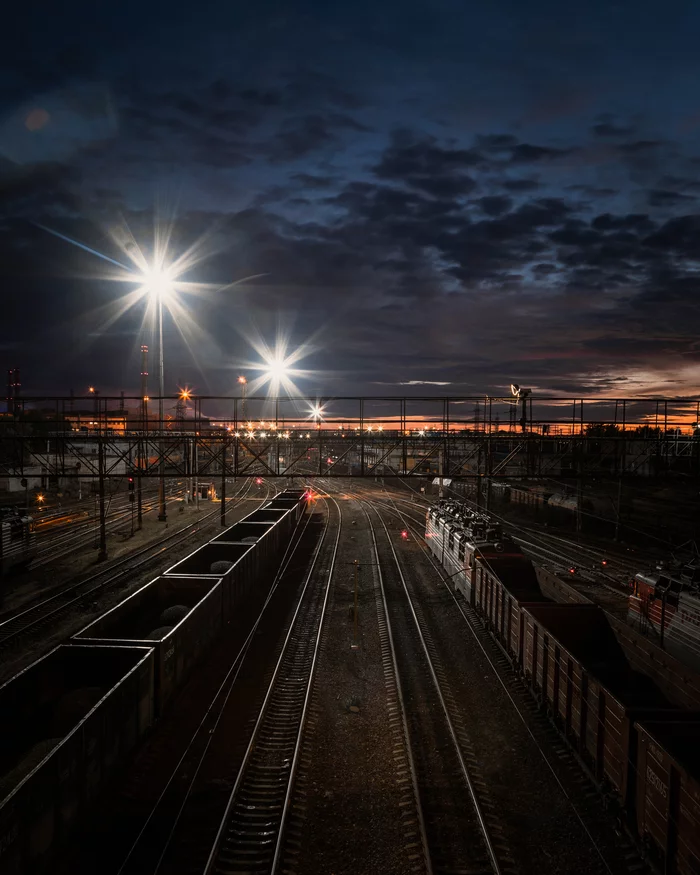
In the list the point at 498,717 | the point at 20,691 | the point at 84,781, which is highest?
the point at 20,691

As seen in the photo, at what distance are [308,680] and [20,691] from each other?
5.71 metres

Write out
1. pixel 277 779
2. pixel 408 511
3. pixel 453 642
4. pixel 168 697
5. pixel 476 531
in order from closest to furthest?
pixel 277 779 < pixel 168 697 < pixel 453 642 < pixel 476 531 < pixel 408 511

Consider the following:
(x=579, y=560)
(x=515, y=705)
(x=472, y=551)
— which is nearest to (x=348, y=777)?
(x=515, y=705)

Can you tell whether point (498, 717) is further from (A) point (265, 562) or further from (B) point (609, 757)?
(A) point (265, 562)

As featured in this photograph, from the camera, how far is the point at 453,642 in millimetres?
13977

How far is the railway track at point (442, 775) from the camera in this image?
675 centimetres

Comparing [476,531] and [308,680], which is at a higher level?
[476,531]

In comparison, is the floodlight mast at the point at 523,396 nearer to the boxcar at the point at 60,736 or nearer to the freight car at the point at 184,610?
the freight car at the point at 184,610

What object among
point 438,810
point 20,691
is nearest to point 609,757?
point 438,810

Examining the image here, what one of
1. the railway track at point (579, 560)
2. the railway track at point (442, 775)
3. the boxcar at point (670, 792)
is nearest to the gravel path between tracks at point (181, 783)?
the railway track at point (442, 775)

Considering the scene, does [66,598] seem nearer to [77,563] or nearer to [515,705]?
[77,563]

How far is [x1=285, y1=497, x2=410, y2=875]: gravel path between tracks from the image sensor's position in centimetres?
677

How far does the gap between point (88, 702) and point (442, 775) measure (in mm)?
5995

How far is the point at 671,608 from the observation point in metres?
13.5
